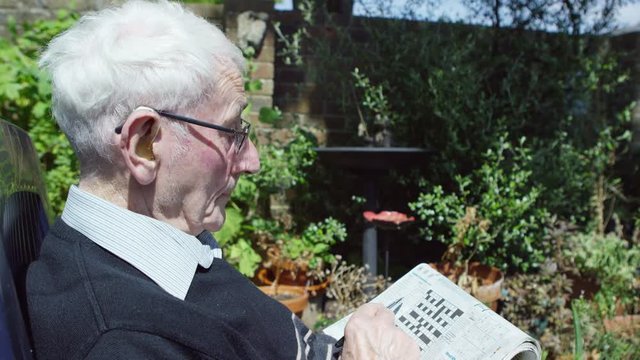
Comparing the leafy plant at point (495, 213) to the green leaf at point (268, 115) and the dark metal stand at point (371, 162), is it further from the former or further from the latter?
the green leaf at point (268, 115)

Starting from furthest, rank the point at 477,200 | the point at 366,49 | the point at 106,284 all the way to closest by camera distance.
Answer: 1. the point at 366,49
2. the point at 477,200
3. the point at 106,284

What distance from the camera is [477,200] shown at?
3.34 metres

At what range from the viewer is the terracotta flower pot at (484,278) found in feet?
9.42

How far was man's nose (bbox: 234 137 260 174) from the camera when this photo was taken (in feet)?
4.23

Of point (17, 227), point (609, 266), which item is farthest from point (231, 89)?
point (609, 266)

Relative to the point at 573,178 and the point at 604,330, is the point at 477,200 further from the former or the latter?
the point at 604,330

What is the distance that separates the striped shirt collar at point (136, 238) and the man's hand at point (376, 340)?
0.36 m

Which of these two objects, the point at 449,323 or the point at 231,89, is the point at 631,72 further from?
the point at 231,89

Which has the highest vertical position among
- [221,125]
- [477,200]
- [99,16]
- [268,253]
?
[99,16]

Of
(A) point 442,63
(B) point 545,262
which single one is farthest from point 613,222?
(A) point 442,63

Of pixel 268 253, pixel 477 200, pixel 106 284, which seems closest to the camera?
pixel 106 284

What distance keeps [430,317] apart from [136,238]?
25.2 inches

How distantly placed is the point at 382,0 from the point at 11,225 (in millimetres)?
3016

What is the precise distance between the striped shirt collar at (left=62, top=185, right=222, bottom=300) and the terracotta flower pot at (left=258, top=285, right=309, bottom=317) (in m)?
1.72
